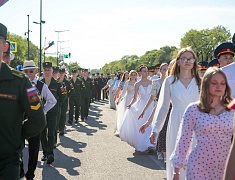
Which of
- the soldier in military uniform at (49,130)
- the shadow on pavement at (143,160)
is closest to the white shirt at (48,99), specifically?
the soldier in military uniform at (49,130)

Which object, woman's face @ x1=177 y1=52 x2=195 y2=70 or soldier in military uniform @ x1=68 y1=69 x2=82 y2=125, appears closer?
woman's face @ x1=177 y1=52 x2=195 y2=70

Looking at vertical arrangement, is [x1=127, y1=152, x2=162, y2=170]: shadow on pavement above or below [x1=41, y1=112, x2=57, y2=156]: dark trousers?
below

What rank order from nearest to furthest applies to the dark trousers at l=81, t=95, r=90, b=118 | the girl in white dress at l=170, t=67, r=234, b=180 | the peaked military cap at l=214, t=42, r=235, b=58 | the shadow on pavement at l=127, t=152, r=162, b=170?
1. the girl in white dress at l=170, t=67, r=234, b=180
2. the peaked military cap at l=214, t=42, r=235, b=58
3. the shadow on pavement at l=127, t=152, r=162, b=170
4. the dark trousers at l=81, t=95, r=90, b=118

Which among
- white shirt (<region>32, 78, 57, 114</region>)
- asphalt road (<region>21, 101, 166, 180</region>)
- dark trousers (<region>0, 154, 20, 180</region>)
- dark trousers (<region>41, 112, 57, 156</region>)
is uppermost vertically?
white shirt (<region>32, 78, 57, 114</region>)

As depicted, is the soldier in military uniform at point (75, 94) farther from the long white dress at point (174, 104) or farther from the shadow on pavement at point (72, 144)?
the long white dress at point (174, 104)

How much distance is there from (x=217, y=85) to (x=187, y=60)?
69.3 inches

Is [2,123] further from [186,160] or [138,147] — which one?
[138,147]

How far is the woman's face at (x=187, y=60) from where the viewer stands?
18.0 feet

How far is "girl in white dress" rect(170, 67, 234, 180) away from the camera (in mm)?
3656

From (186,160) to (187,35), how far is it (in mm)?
107782

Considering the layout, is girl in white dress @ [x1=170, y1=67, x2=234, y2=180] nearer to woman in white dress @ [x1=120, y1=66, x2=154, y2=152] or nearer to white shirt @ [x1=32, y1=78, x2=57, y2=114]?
white shirt @ [x1=32, y1=78, x2=57, y2=114]

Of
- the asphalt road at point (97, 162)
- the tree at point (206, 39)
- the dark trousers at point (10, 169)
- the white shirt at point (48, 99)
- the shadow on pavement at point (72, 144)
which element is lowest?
the shadow on pavement at point (72, 144)

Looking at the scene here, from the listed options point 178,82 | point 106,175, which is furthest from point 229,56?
point 106,175

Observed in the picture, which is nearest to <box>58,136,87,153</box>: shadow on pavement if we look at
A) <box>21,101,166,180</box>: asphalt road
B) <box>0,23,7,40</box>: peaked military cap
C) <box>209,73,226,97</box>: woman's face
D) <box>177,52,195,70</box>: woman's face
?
<box>21,101,166,180</box>: asphalt road
